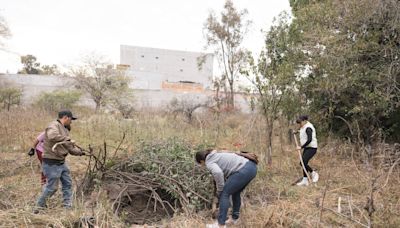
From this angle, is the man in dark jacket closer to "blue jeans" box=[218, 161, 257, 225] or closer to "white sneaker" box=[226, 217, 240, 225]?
"blue jeans" box=[218, 161, 257, 225]

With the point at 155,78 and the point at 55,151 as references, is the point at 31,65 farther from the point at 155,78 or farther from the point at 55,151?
the point at 55,151

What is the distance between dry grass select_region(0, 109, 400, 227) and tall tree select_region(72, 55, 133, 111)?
31.6ft

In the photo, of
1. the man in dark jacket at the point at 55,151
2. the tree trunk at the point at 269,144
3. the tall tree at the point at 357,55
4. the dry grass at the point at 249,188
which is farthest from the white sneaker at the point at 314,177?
the man in dark jacket at the point at 55,151

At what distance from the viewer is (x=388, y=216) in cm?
423

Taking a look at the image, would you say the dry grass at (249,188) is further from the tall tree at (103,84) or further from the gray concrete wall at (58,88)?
the gray concrete wall at (58,88)

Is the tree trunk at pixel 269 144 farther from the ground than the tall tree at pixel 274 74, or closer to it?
closer to it

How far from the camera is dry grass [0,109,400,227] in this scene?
422cm

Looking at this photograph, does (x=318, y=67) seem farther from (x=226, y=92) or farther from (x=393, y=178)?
(x=226, y=92)

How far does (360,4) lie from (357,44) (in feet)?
2.80

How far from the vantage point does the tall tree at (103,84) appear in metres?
21.6

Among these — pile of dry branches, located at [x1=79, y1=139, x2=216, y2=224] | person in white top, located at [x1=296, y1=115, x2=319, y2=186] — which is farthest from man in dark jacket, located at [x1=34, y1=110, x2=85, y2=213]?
person in white top, located at [x1=296, y1=115, x2=319, y2=186]

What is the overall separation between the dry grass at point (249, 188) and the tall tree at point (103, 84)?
31.6 feet

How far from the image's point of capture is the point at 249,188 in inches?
229

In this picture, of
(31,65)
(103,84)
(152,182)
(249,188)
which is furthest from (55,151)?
(31,65)
